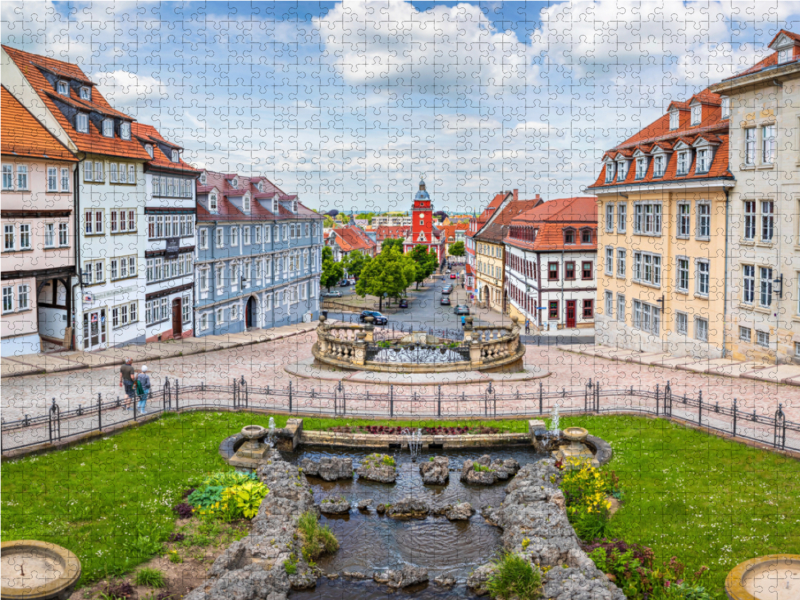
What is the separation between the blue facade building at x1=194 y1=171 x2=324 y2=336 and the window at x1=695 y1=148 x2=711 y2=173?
28.4 m

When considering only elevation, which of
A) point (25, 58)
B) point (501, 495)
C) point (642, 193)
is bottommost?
point (501, 495)

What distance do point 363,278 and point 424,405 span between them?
192 feet

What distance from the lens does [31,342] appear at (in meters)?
30.2

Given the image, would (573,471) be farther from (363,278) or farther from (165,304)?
(363,278)

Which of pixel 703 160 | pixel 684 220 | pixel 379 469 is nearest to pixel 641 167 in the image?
pixel 684 220

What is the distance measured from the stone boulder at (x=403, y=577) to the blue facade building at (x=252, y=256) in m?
35.9

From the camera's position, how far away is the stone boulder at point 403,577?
1200cm

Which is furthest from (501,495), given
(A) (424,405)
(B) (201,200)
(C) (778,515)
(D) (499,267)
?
(D) (499,267)

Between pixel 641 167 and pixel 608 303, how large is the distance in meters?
8.24

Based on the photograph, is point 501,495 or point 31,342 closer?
point 501,495

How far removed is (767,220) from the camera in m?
29.8

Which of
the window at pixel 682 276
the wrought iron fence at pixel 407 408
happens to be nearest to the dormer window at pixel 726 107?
the window at pixel 682 276

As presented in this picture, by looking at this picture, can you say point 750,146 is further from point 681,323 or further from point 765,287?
point 681,323

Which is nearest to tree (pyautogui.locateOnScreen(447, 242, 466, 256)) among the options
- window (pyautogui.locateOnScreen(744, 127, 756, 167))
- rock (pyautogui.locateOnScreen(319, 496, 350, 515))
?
window (pyautogui.locateOnScreen(744, 127, 756, 167))
